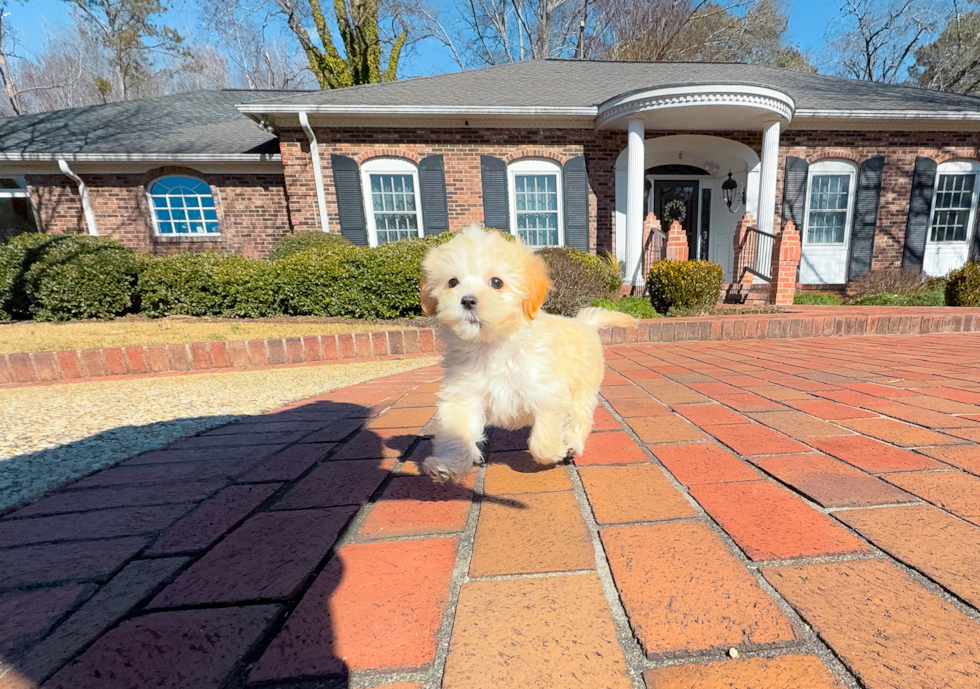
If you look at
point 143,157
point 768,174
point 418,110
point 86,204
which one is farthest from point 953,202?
point 86,204

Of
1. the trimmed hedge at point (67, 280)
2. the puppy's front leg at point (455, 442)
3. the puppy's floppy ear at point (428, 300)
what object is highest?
the trimmed hedge at point (67, 280)

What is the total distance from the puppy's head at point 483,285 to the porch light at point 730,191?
12095 mm

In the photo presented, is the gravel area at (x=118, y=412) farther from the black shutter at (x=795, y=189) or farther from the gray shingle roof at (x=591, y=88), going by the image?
the black shutter at (x=795, y=189)

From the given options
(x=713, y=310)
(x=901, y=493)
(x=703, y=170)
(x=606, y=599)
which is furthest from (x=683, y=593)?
(x=703, y=170)

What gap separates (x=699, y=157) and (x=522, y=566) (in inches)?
529

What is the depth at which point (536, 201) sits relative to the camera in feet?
34.2

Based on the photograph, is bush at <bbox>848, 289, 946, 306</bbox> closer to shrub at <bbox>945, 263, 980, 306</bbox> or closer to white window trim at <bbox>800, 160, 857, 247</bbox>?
shrub at <bbox>945, 263, 980, 306</bbox>

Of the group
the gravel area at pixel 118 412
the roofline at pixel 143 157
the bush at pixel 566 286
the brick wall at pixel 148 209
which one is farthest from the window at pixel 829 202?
the brick wall at pixel 148 209

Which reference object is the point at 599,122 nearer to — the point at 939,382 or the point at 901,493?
the point at 939,382

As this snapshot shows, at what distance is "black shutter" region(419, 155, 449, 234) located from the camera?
32.8 ft

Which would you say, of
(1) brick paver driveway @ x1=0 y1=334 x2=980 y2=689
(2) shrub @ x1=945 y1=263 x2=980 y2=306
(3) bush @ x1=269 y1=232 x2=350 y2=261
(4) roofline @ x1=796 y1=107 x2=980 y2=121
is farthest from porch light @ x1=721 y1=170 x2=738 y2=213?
(1) brick paver driveway @ x1=0 y1=334 x2=980 y2=689

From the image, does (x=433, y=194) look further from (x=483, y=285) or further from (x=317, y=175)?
(x=483, y=285)

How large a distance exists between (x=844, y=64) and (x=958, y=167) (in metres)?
18.0

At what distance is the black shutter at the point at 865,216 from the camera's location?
35.0 ft
